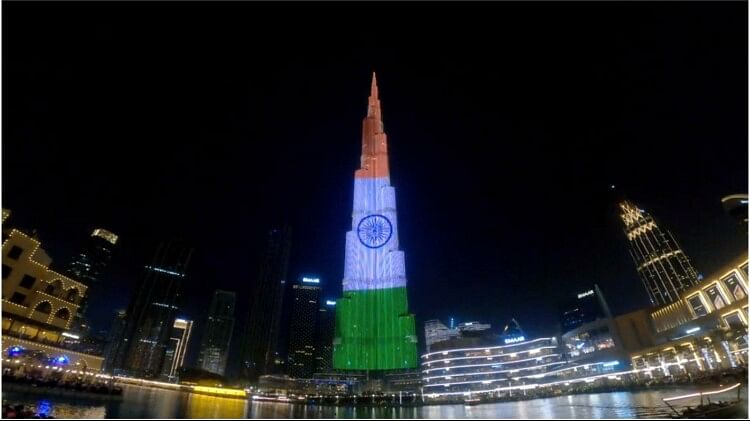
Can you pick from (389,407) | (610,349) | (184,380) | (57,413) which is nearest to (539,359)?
(610,349)

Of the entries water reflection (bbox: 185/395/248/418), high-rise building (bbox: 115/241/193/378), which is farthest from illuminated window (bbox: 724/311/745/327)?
high-rise building (bbox: 115/241/193/378)

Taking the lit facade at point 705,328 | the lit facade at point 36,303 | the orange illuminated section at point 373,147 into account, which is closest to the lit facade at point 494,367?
the lit facade at point 705,328

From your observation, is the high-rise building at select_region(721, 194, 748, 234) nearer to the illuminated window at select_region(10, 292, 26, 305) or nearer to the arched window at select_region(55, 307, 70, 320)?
the arched window at select_region(55, 307, 70, 320)

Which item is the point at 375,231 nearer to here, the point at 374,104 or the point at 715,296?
the point at 374,104

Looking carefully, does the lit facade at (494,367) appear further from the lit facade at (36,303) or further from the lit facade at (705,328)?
the lit facade at (36,303)

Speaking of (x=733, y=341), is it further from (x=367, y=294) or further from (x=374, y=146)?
(x=374, y=146)

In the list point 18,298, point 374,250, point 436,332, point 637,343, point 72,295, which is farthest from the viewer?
point 436,332

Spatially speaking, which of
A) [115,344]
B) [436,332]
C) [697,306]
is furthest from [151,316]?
[697,306]
